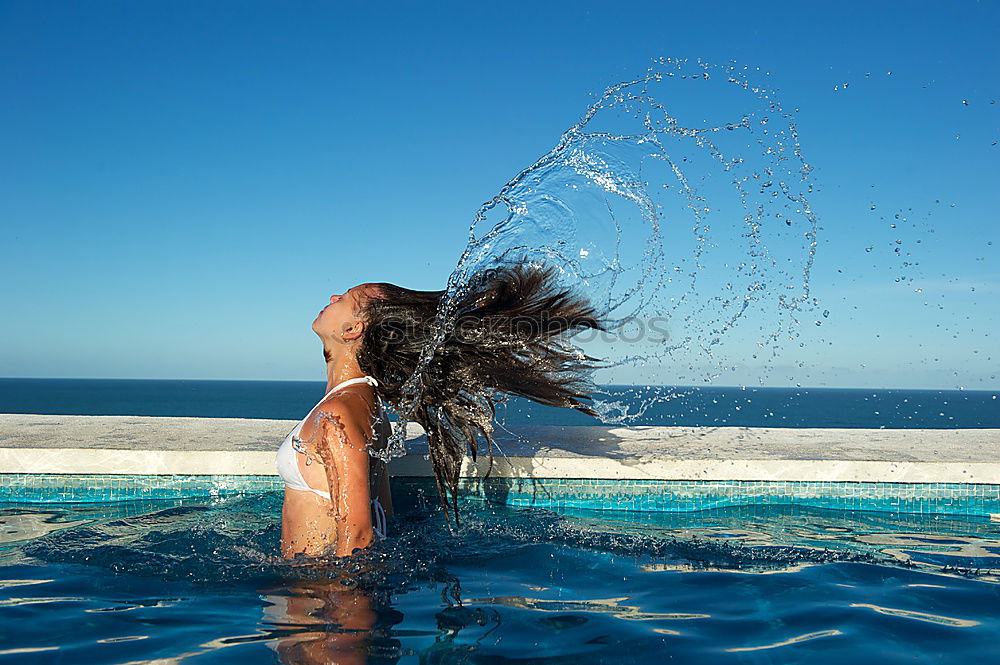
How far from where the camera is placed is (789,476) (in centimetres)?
512

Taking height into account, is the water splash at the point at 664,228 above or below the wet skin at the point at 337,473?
above

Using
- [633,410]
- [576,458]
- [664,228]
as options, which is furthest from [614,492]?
[633,410]

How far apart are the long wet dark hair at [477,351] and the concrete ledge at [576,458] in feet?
3.22

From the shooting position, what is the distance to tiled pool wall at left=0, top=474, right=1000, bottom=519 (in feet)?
16.6

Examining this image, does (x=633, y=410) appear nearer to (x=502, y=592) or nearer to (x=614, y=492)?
(x=614, y=492)

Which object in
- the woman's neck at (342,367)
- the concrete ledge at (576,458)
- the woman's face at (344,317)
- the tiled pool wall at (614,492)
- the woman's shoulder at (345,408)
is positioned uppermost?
the woman's face at (344,317)

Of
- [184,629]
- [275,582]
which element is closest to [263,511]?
[275,582]

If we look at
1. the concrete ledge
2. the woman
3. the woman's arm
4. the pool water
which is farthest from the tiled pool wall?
the woman's arm

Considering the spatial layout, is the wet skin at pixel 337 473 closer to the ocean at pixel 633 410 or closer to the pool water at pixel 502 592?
the pool water at pixel 502 592

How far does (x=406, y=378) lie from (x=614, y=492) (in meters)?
1.90

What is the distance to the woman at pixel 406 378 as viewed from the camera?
3.23m

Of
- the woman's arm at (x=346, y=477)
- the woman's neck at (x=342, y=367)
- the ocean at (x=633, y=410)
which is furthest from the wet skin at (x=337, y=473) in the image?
the ocean at (x=633, y=410)

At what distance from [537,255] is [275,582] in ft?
6.63

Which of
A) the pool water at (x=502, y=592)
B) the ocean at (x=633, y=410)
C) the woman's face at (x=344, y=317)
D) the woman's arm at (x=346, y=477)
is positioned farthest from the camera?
the ocean at (x=633, y=410)
